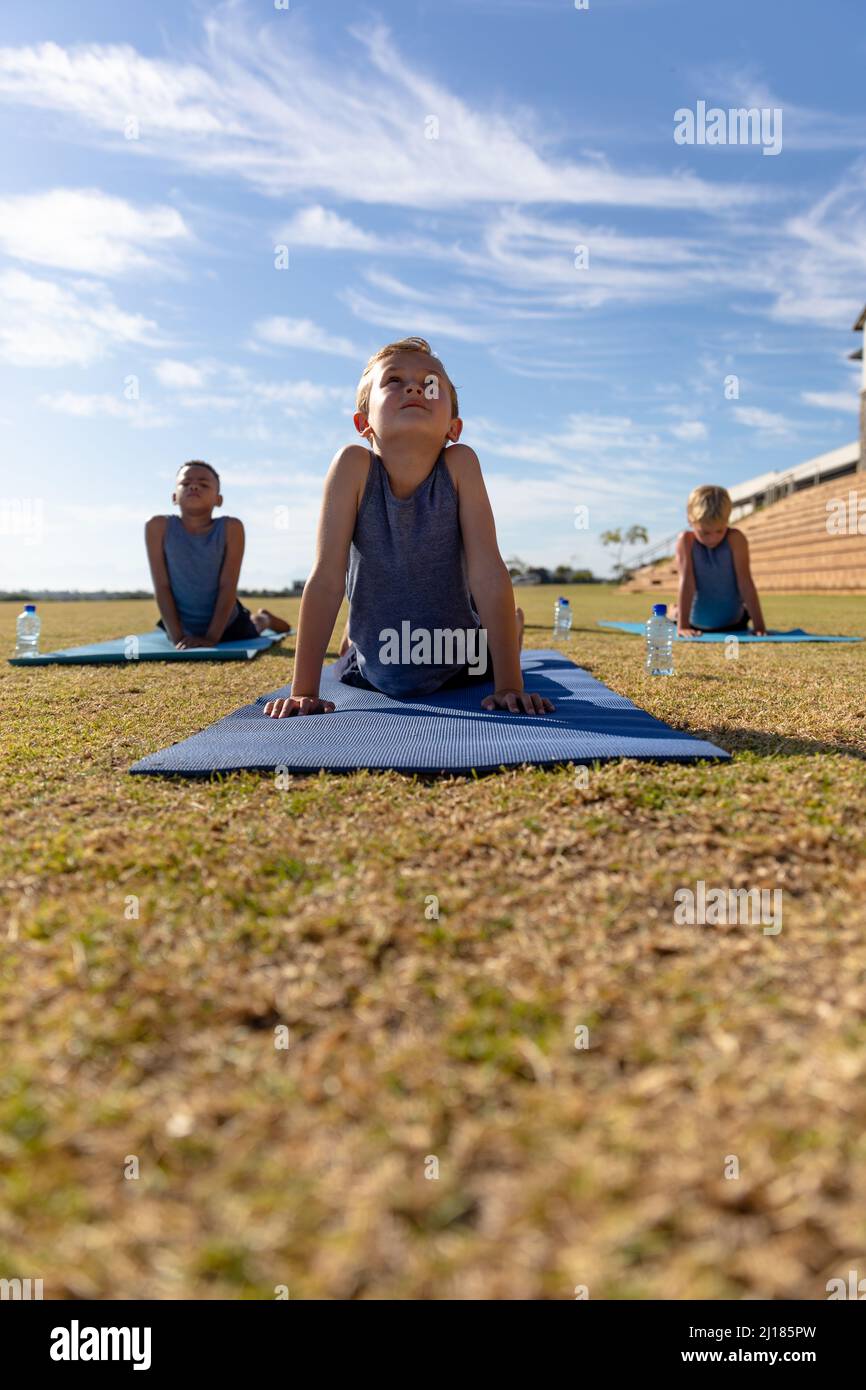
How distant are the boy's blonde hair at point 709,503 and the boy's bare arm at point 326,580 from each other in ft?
16.8

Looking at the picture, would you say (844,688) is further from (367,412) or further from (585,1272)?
(585,1272)

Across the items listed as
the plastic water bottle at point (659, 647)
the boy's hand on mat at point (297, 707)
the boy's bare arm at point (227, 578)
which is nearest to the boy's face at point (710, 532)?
the plastic water bottle at point (659, 647)

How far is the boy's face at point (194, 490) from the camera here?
285 inches

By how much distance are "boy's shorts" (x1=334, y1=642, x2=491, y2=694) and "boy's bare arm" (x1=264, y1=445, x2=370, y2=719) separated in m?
0.56

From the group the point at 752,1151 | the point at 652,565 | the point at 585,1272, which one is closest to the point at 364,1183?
the point at 585,1272

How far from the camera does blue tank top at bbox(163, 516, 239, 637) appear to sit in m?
7.31

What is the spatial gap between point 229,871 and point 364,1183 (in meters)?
0.97

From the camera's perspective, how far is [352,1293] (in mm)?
812

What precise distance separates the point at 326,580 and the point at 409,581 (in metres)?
0.42

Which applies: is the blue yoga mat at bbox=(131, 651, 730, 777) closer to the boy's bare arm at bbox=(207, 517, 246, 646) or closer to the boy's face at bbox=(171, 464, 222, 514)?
the boy's bare arm at bbox=(207, 517, 246, 646)
